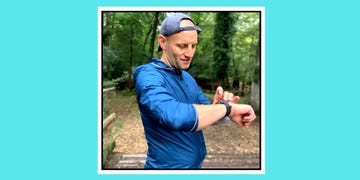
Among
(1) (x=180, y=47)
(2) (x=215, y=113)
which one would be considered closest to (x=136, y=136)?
(1) (x=180, y=47)

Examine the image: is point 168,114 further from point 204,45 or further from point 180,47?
point 204,45

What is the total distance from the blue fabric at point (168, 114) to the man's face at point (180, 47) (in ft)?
0.26

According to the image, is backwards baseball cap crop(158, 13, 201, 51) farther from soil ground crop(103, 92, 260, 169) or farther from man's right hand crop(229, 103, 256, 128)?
soil ground crop(103, 92, 260, 169)

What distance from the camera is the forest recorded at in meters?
3.19

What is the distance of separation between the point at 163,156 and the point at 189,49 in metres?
0.94

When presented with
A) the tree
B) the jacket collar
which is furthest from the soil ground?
the jacket collar

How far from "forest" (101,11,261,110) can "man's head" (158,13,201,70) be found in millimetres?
812

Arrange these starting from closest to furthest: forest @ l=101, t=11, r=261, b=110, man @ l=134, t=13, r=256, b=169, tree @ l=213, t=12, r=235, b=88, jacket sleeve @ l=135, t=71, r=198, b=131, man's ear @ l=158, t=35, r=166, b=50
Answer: jacket sleeve @ l=135, t=71, r=198, b=131, man @ l=134, t=13, r=256, b=169, man's ear @ l=158, t=35, r=166, b=50, forest @ l=101, t=11, r=261, b=110, tree @ l=213, t=12, r=235, b=88

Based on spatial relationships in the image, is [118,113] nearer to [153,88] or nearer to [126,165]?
[126,165]

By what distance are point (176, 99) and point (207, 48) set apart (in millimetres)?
2179

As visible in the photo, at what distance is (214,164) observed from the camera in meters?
3.24

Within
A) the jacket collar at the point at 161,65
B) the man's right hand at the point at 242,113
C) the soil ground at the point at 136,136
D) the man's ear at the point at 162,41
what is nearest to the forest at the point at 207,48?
the soil ground at the point at 136,136

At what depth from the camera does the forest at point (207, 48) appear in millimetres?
3188
